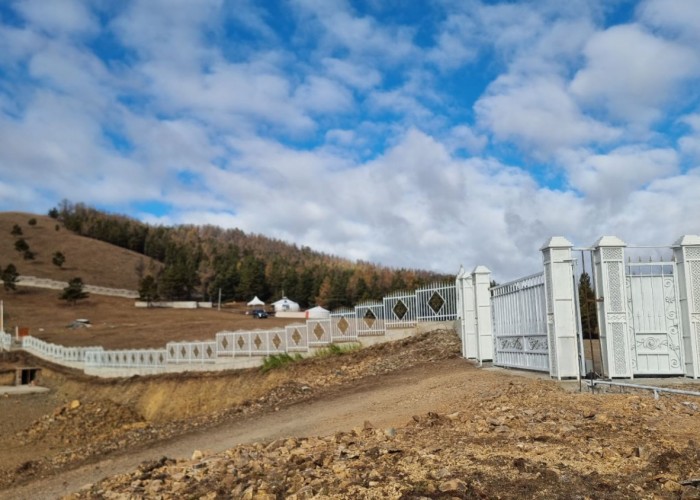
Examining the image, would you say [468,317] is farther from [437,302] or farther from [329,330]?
[329,330]

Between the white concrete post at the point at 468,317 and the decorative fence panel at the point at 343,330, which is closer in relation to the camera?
the white concrete post at the point at 468,317

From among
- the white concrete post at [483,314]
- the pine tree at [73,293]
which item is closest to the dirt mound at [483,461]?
the white concrete post at [483,314]

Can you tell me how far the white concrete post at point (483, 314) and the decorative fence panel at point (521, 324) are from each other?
2.29 ft

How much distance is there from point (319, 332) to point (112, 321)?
154 feet

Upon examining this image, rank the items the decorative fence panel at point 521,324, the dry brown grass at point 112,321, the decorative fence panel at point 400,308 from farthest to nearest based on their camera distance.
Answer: the dry brown grass at point 112,321 → the decorative fence panel at point 400,308 → the decorative fence panel at point 521,324

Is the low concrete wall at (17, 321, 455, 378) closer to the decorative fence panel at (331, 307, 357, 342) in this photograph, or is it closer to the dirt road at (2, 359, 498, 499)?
the decorative fence panel at (331, 307, 357, 342)

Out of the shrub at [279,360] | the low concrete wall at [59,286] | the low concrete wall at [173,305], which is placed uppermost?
the low concrete wall at [59,286]

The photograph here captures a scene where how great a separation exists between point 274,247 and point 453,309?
150473 millimetres

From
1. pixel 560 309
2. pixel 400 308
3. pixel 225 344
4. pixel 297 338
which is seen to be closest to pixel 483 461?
pixel 560 309

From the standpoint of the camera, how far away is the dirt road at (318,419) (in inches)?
386

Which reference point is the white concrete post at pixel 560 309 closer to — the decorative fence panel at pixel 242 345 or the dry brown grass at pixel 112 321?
the decorative fence panel at pixel 242 345

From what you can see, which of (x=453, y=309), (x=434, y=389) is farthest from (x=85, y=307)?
(x=434, y=389)

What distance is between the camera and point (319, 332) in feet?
70.5

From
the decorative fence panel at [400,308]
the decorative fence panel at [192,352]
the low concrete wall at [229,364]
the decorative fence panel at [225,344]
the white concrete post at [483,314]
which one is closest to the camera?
the white concrete post at [483,314]
